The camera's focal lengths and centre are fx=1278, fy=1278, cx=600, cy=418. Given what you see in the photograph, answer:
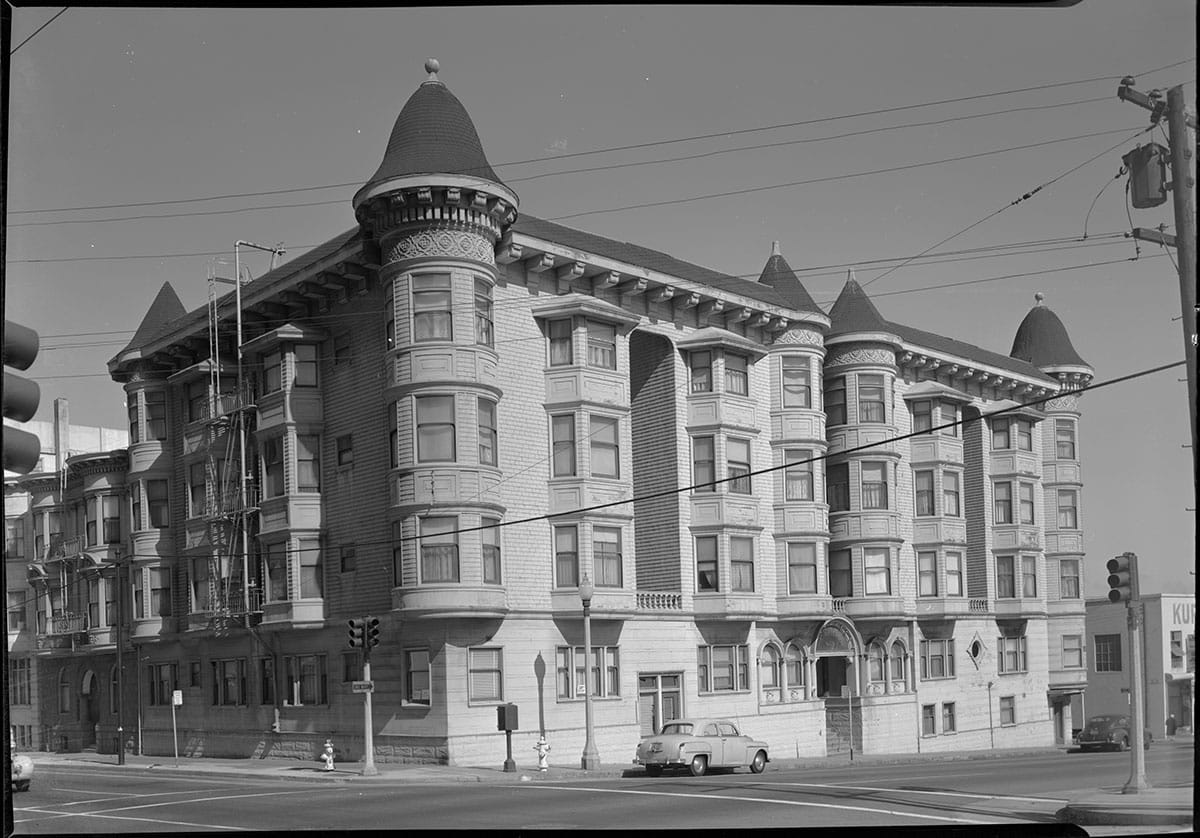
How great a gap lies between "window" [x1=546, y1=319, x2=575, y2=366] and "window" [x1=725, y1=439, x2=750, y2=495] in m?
2.15

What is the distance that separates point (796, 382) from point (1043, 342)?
152 inches

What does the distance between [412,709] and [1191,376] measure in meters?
10.2

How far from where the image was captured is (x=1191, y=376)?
30.6 feet

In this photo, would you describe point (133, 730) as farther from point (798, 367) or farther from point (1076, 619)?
point (1076, 619)

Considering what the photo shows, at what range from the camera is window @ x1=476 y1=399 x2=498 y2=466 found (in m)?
14.9

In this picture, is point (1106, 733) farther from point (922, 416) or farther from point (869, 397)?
point (869, 397)

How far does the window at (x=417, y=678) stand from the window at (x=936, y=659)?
20.0ft

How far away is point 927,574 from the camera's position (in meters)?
15.5

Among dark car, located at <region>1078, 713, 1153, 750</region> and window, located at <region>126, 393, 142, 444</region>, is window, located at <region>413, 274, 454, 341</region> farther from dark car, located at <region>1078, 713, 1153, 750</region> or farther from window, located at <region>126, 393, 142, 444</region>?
dark car, located at <region>1078, 713, 1153, 750</region>

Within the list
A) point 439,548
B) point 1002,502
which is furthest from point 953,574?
point 439,548

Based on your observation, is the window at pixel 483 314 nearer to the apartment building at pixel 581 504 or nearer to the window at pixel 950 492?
the apartment building at pixel 581 504

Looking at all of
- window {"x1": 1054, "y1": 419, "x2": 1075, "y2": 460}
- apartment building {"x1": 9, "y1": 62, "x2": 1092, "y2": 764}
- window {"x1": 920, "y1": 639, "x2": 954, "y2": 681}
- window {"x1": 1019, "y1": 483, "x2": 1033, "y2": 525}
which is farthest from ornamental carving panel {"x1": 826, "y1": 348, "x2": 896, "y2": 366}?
window {"x1": 920, "y1": 639, "x2": 954, "y2": 681}

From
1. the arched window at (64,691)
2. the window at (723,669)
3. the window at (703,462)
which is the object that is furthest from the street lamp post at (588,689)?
the arched window at (64,691)

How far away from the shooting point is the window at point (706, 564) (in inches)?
582
